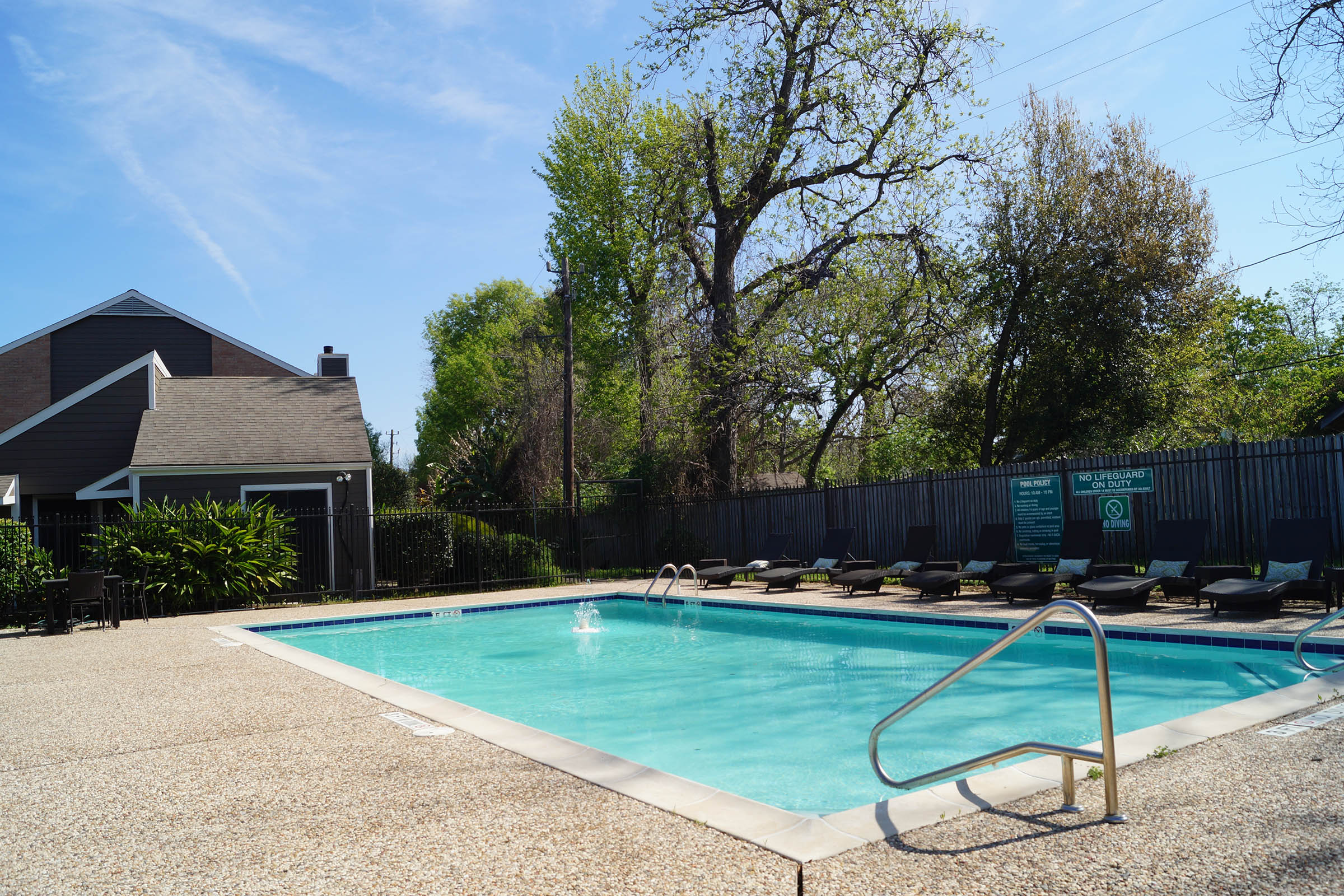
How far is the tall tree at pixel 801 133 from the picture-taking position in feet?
64.5

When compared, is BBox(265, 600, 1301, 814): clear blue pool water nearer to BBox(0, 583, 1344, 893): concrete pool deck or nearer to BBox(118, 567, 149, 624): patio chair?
BBox(0, 583, 1344, 893): concrete pool deck

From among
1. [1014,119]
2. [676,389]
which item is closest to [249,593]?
[676,389]

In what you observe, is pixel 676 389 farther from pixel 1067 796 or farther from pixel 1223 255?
pixel 1067 796

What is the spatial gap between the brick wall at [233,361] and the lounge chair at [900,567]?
62.7 feet

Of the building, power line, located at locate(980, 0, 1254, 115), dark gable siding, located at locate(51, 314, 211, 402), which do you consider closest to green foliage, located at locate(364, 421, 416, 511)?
dark gable siding, located at locate(51, 314, 211, 402)

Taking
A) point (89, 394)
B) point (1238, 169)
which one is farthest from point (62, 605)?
point (1238, 169)

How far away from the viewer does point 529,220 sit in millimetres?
27453

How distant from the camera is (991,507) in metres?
14.6

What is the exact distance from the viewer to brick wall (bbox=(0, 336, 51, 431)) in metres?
24.4

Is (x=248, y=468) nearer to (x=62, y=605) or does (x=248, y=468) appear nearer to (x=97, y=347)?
(x=62, y=605)

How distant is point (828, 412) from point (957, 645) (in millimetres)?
13529

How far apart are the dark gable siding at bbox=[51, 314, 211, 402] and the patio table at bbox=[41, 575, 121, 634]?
46.1 feet

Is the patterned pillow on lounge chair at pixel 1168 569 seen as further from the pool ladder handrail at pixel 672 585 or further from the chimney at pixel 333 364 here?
the chimney at pixel 333 364

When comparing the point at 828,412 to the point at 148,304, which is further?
the point at 148,304
